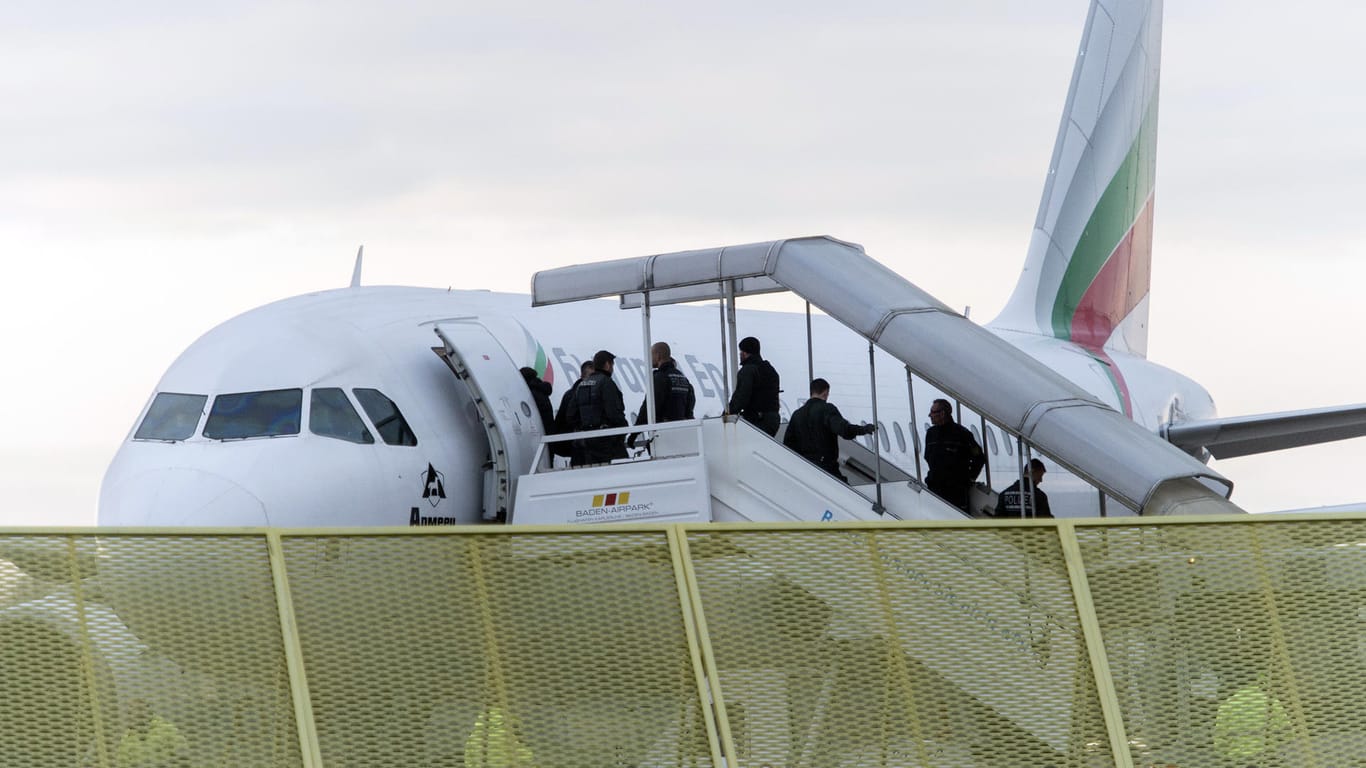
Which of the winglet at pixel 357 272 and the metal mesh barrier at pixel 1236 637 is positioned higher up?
the winglet at pixel 357 272

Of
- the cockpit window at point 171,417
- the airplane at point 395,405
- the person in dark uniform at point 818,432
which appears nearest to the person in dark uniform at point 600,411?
the airplane at point 395,405

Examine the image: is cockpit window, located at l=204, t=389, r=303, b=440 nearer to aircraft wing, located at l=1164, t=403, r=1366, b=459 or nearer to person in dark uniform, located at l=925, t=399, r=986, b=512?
person in dark uniform, located at l=925, t=399, r=986, b=512

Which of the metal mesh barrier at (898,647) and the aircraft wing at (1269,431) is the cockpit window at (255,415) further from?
the aircraft wing at (1269,431)

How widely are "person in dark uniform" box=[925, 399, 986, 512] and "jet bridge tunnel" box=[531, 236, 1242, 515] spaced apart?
1.77 m

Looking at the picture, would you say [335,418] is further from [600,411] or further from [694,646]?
[694,646]

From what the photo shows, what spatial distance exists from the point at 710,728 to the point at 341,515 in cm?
632

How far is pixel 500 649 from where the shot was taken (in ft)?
21.2

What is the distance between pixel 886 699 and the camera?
6.60 meters

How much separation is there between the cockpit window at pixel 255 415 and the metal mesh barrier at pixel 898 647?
6523 mm

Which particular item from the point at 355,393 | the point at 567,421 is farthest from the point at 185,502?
the point at 567,421

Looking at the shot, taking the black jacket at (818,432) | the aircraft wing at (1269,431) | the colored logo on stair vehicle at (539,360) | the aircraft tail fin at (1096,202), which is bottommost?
the black jacket at (818,432)

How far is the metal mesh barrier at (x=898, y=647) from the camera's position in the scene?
6.55 meters

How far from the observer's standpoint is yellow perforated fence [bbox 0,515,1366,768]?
6.18 meters

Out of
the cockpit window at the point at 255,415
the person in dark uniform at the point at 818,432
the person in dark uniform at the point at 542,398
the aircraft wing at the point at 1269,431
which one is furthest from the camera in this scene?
the aircraft wing at the point at 1269,431
